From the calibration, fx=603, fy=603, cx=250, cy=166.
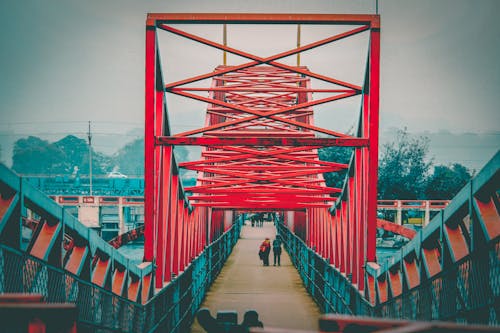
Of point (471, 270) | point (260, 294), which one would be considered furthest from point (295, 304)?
point (471, 270)

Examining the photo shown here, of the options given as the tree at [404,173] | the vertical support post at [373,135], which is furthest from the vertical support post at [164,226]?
the tree at [404,173]

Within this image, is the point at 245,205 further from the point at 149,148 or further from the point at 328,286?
the point at 149,148

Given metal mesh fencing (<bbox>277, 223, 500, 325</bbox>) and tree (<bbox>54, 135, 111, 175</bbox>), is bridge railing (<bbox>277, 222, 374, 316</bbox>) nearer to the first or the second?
metal mesh fencing (<bbox>277, 223, 500, 325</bbox>)

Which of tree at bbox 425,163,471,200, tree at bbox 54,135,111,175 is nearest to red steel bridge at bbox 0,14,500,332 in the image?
tree at bbox 425,163,471,200

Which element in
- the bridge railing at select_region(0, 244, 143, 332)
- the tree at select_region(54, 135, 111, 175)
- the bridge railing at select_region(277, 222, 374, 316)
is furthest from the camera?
the tree at select_region(54, 135, 111, 175)

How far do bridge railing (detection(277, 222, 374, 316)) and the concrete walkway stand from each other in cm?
Answer: 35

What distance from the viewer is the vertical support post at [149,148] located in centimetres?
937

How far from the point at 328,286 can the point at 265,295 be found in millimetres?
3846

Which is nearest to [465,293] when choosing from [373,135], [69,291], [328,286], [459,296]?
[459,296]

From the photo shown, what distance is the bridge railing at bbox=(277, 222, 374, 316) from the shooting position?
10.3 m

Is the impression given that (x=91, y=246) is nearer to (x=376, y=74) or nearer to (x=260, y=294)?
(x=376, y=74)

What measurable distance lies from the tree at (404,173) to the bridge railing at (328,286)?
22093mm

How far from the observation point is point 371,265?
30.9ft

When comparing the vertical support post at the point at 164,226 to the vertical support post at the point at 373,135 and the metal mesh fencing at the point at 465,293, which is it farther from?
the metal mesh fencing at the point at 465,293
